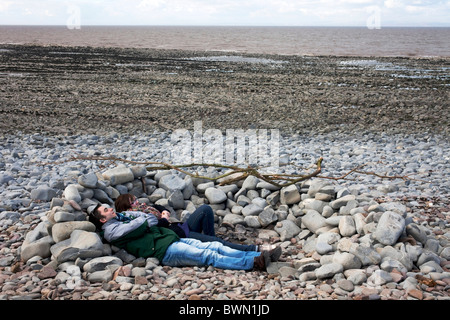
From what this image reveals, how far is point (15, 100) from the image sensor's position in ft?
43.8

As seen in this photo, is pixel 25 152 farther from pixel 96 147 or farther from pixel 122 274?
pixel 122 274

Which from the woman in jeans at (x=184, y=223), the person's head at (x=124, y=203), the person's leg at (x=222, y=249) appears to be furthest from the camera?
the person's head at (x=124, y=203)

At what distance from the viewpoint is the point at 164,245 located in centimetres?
430

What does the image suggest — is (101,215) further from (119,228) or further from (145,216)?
(145,216)

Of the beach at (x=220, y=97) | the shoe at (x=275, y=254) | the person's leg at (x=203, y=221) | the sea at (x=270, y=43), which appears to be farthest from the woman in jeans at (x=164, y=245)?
the sea at (x=270, y=43)

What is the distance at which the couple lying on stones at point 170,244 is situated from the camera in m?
4.23

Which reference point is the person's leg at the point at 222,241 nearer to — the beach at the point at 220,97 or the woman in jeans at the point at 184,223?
the woman in jeans at the point at 184,223

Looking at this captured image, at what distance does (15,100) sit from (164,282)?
11637 mm

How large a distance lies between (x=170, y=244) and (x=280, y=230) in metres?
1.57

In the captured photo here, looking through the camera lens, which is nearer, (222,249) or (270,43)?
(222,249)

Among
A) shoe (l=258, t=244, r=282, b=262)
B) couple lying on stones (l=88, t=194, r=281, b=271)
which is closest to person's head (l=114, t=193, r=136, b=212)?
couple lying on stones (l=88, t=194, r=281, b=271)

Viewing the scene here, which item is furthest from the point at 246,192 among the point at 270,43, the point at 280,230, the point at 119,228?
the point at 270,43

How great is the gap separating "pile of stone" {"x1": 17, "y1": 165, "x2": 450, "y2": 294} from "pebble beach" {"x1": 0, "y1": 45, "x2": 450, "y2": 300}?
2 cm
